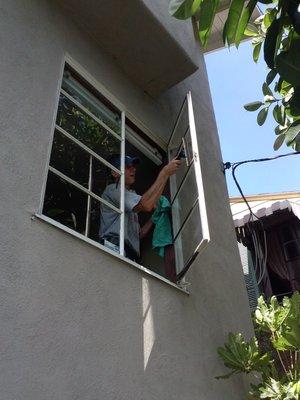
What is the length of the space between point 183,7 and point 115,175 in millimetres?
1788

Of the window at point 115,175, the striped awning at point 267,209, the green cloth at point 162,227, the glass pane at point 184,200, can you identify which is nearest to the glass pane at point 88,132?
the window at point 115,175

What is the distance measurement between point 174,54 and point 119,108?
82 cm

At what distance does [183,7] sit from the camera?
2.46 meters

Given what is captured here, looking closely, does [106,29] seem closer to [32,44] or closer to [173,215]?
[32,44]

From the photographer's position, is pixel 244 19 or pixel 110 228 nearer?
pixel 244 19

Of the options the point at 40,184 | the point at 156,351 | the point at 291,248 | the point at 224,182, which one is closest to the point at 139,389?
the point at 156,351

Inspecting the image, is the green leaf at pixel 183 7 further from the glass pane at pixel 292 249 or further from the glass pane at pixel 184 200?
the glass pane at pixel 292 249

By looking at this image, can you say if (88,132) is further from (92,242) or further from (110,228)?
(92,242)

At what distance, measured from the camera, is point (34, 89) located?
318cm

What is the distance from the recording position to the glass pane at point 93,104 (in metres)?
3.82

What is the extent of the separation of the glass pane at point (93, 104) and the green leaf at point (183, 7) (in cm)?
149

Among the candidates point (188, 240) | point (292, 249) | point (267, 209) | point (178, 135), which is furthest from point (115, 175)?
point (292, 249)

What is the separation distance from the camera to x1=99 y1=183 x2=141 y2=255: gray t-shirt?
3.55 metres

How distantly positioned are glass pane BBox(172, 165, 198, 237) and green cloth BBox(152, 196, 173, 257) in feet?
0.19
